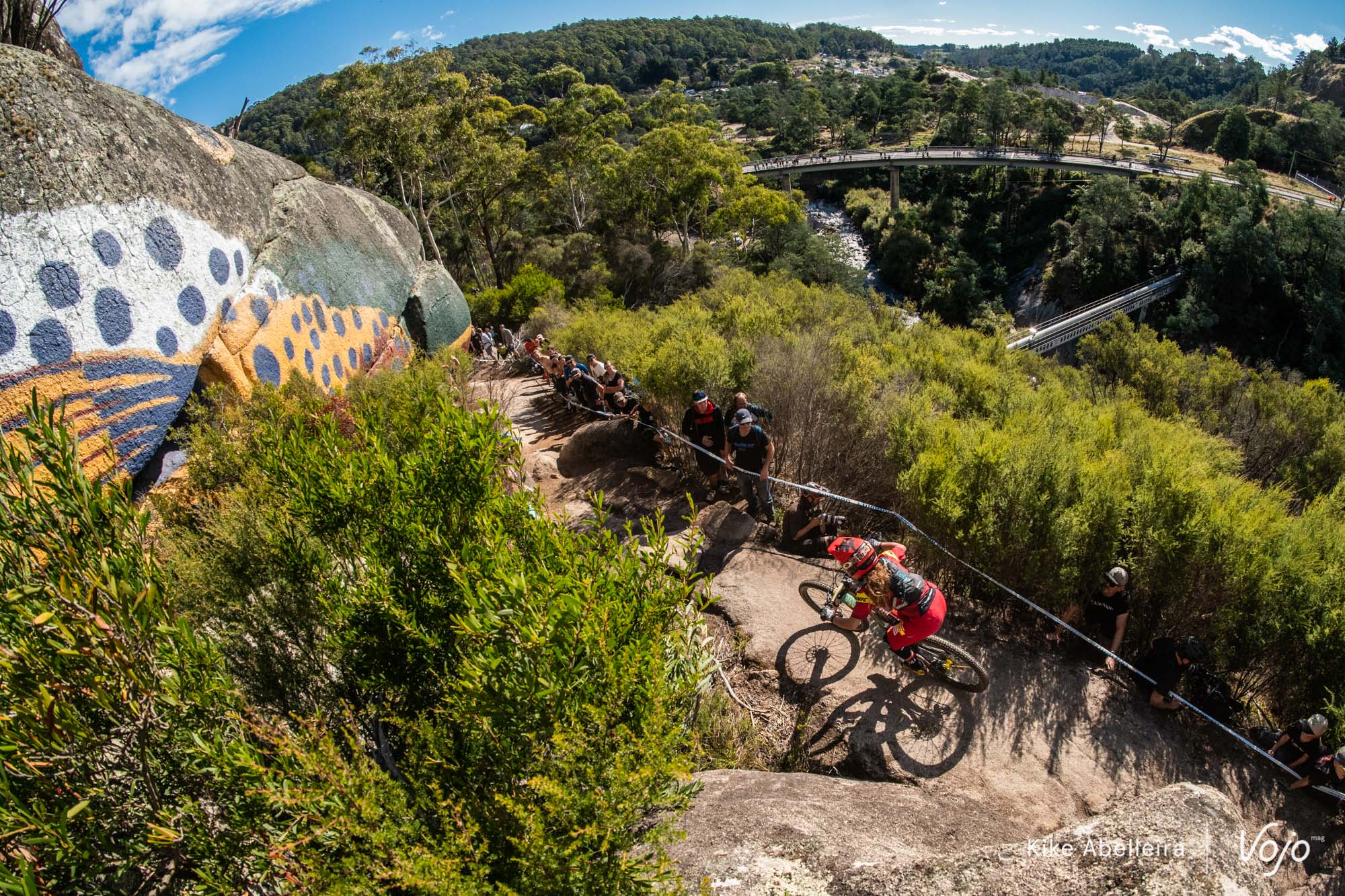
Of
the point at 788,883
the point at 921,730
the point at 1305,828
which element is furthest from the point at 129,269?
the point at 1305,828

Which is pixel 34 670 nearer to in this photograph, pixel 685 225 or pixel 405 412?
pixel 405 412

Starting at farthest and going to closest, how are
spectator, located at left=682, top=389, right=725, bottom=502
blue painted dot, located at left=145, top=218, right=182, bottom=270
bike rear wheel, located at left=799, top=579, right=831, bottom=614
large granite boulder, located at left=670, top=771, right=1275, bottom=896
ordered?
blue painted dot, located at left=145, top=218, right=182, bottom=270 → spectator, located at left=682, top=389, right=725, bottom=502 → bike rear wheel, located at left=799, top=579, right=831, bottom=614 → large granite boulder, located at left=670, top=771, right=1275, bottom=896

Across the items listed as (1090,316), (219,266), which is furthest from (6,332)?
(1090,316)

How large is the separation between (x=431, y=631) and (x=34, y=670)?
1.57m

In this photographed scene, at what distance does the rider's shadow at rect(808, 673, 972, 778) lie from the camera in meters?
5.10

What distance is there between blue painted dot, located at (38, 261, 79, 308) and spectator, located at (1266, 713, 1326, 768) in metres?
12.6

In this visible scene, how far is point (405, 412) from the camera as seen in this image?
20.9 ft

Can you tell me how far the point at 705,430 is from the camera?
7.98 meters

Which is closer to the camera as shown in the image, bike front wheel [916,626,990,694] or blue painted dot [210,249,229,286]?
bike front wheel [916,626,990,694]

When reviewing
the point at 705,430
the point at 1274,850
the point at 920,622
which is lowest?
the point at 1274,850

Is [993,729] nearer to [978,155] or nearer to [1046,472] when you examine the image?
[1046,472]

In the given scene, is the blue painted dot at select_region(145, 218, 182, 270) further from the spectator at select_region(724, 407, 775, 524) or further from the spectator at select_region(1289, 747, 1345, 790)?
the spectator at select_region(1289, 747, 1345, 790)

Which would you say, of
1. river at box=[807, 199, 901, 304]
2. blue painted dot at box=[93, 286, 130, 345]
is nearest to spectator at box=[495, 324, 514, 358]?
blue painted dot at box=[93, 286, 130, 345]

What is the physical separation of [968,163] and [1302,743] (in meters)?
67.6
